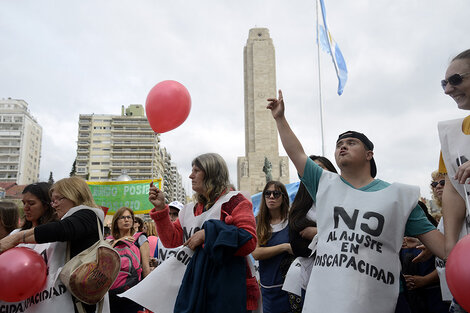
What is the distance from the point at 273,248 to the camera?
3666 millimetres

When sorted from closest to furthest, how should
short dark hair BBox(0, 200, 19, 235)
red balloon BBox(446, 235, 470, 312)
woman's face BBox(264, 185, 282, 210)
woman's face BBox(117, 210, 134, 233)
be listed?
red balloon BBox(446, 235, 470, 312)
short dark hair BBox(0, 200, 19, 235)
woman's face BBox(264, 185, 282, 210)
woman's face BBox(117, 210, 134, 233)

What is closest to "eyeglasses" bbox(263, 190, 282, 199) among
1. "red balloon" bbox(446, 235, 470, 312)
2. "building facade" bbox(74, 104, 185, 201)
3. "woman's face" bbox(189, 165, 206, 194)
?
"woman's face" bbox(189, 165, 206, 194)

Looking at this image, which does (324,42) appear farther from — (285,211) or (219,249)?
(219,249)

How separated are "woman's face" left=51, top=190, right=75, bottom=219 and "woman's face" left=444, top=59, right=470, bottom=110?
2.75 meters

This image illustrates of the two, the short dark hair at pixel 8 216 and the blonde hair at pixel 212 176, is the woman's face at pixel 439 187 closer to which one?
the blonde hair at pixel 212 176

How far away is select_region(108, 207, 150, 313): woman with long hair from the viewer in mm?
4305

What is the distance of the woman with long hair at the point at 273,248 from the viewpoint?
3.57 m

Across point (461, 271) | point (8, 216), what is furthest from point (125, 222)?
point (461, 271)

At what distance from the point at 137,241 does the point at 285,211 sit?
2.09 meters

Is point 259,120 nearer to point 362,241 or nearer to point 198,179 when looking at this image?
point 198,179

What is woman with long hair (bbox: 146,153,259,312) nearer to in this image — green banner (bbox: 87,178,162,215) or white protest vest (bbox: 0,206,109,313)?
white protest vest (bbox: 0,206,109,313)

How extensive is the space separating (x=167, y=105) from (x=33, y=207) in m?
1.49

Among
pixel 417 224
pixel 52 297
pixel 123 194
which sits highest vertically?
pixel 123 194

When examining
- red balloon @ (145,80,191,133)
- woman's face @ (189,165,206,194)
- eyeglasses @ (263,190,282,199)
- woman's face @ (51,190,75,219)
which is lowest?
woman's face @ (51,190,75,219)
